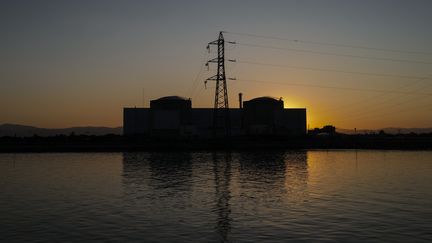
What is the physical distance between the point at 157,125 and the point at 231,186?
8686 centimetres

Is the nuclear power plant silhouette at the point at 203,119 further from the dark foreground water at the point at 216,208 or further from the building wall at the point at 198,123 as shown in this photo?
the dark foreground water at the point at 216,208

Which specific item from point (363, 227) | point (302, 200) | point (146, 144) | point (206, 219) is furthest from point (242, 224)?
point (146, 144)

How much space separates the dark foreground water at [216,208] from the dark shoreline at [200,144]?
59612 millimetres

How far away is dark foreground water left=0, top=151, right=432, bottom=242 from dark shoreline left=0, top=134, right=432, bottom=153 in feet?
196

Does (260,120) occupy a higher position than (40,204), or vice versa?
(260,120)

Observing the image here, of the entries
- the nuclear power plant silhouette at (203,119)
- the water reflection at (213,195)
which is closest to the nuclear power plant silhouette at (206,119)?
the nuclear power plant silhouette at (203,119)

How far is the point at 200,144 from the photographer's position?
103500 mm

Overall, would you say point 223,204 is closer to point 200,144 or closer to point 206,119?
point 200,144

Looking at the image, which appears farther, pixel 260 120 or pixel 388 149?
pixel 260 120

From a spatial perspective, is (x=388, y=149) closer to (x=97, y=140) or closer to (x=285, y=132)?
(x=285, y=132)

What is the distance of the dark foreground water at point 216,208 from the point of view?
18641 millimetres

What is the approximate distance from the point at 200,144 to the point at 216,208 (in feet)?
257

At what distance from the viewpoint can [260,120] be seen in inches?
5015

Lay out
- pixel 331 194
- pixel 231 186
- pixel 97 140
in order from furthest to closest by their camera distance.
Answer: pixel 97 140, pixel 231 186, pixel 331 194
